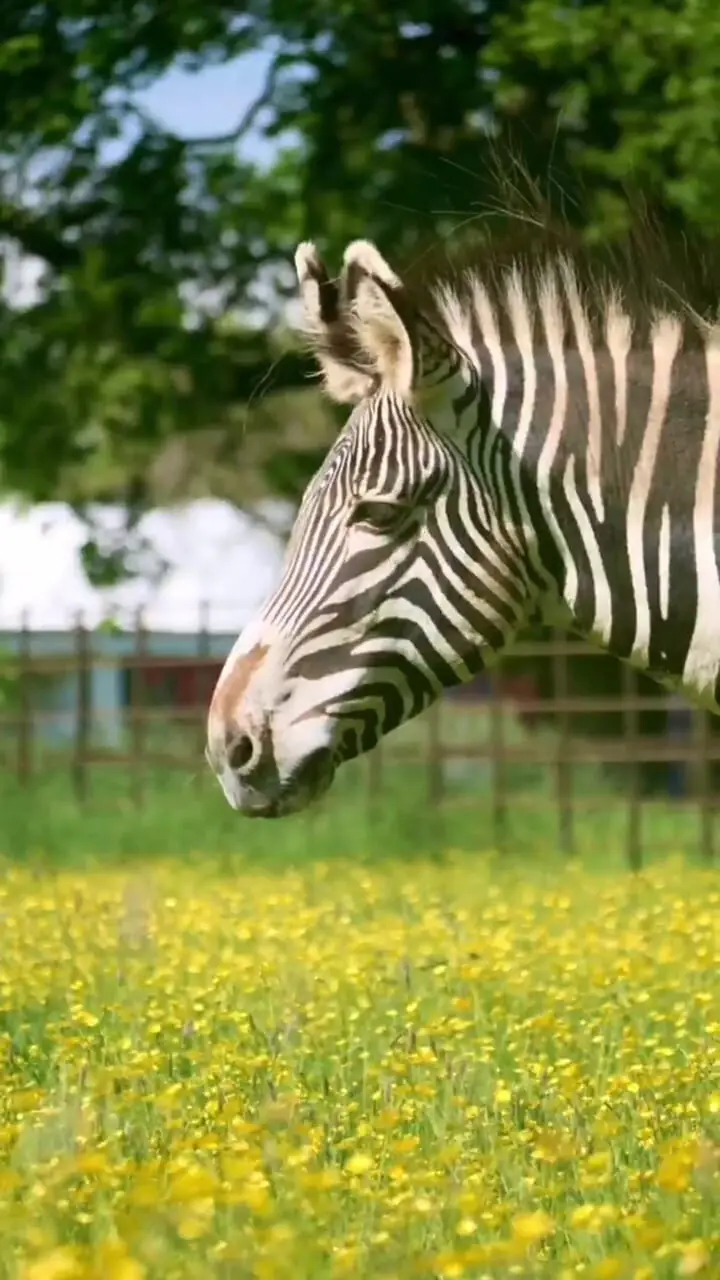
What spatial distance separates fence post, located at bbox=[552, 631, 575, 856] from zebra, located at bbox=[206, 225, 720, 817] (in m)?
12.5

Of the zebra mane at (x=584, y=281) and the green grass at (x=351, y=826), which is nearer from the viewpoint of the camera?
the zebra mane at (x=584, y=281)

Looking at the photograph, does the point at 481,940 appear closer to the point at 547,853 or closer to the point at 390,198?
the point at 547,853

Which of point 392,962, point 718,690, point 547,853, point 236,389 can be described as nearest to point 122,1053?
point 392,962

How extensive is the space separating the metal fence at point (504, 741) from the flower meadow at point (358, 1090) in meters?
5.89

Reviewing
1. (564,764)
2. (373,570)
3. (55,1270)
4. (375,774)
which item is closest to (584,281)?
(373,570)

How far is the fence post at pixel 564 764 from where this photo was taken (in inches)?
680

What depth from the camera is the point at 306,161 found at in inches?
683

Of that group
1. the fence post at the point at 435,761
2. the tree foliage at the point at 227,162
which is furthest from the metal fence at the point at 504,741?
the tree foliage at the point at 227,162

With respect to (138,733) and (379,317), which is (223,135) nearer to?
(138,733)

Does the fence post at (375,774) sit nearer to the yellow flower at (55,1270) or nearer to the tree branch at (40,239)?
the tree branch at (40,239)

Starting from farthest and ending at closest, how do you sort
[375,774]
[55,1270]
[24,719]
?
[24,719] < [375,774] < [55,1270]

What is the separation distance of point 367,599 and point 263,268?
14.4 meters

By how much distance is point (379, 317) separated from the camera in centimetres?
466

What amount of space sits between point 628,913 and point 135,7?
10961 mm
